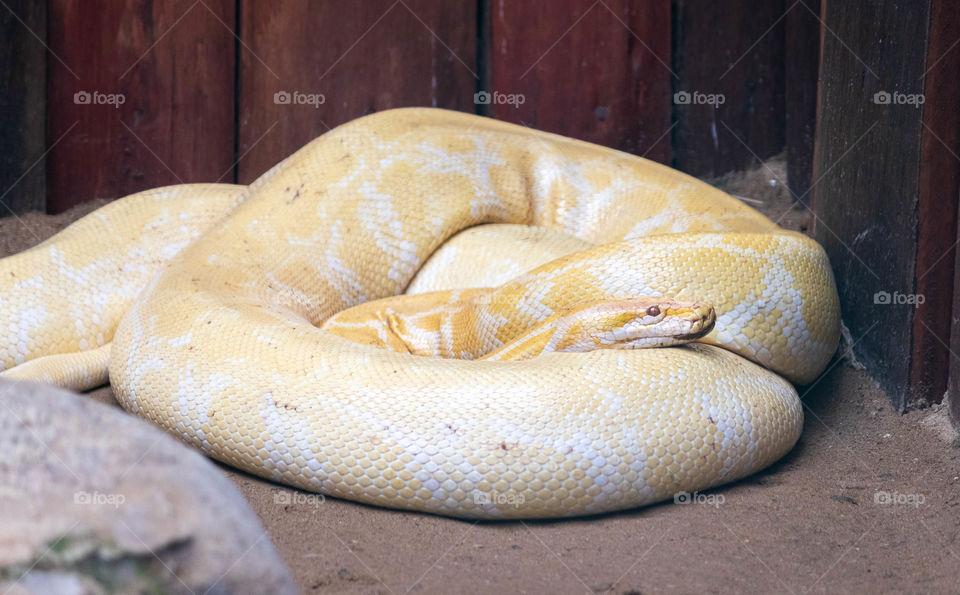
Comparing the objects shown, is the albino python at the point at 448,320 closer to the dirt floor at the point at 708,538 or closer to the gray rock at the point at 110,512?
the dirt floor at the point at 708,538

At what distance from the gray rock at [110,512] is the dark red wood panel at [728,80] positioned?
4838 millimetres

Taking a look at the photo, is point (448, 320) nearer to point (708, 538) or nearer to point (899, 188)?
point (708, 538)

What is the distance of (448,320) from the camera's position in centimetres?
399

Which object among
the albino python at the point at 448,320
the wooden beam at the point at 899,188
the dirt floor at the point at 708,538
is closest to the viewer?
the dirt floor at the point at 708,538

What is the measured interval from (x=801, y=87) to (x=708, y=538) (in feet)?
13.1

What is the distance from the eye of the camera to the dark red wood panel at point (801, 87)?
5.84 m

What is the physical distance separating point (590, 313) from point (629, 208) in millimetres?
1521

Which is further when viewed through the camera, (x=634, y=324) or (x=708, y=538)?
(x=634, y=324)

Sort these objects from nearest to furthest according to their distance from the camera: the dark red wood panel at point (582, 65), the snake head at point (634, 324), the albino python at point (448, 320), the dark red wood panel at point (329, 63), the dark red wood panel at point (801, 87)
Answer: the albino python at point (448, 320), the snake head at point (634, 324), the dark red wood panel at point (329, 63), the dark red wood panel at point (582, 65), the dark red wood panel at point (801, 87)

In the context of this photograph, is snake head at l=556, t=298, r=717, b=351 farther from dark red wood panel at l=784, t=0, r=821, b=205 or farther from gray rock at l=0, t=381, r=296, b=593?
dark red wood panel at l=784, t=0, r=821, b=205

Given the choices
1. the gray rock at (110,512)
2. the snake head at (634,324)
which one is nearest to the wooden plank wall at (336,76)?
the snake head at (634,324)

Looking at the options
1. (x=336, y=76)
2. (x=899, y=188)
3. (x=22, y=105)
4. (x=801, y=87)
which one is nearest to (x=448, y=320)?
(x=899, y=188)

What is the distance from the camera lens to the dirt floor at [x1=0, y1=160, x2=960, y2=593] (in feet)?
8.24

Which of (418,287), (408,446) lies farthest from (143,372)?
(418,287)
